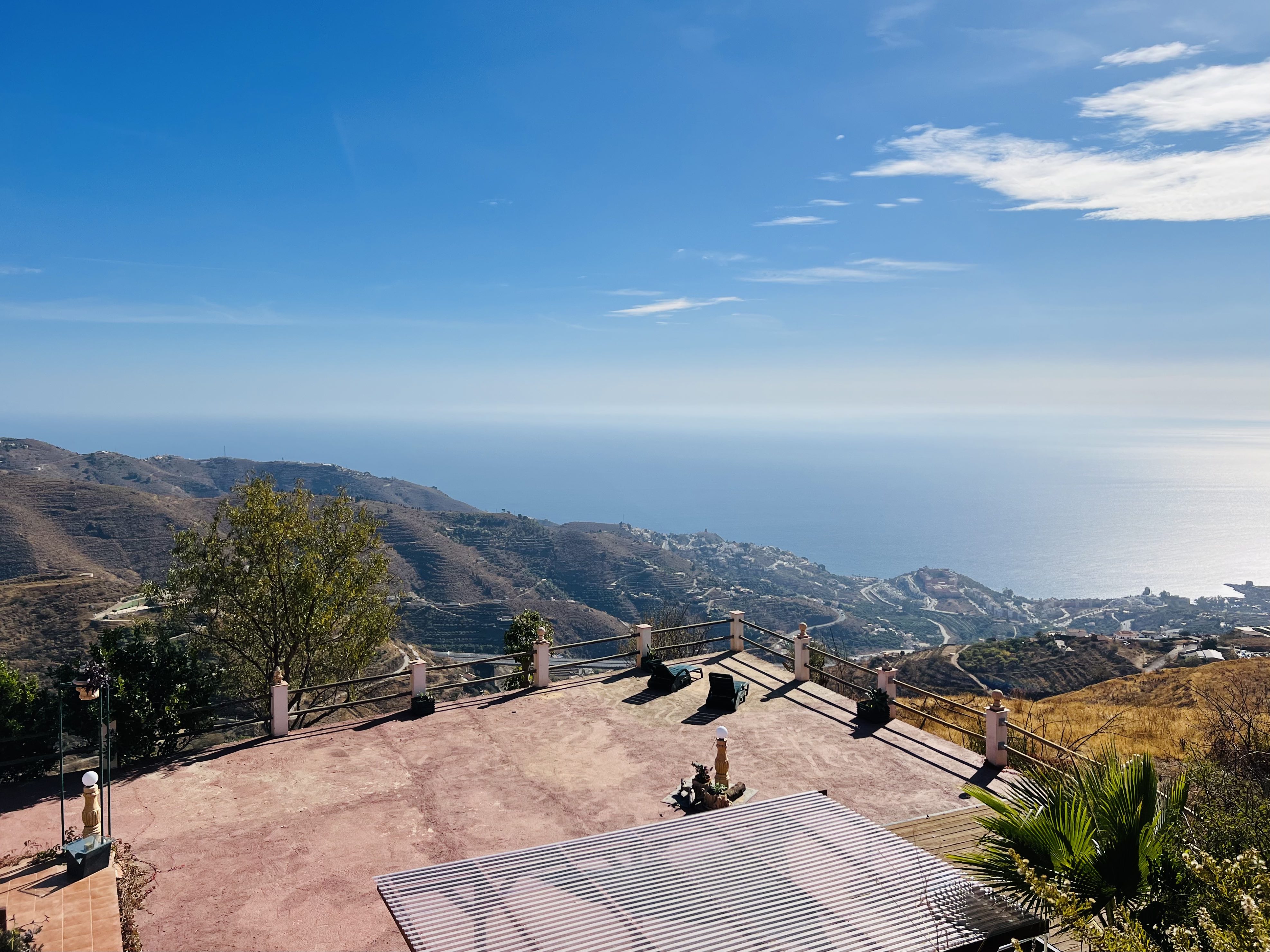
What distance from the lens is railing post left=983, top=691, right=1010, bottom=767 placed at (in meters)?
11.7

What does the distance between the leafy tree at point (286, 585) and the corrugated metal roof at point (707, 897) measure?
1144 centimetres

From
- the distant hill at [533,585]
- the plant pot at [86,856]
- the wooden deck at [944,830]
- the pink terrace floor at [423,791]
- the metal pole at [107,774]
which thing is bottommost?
the distant hill at [533,585]

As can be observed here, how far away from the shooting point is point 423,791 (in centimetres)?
1079

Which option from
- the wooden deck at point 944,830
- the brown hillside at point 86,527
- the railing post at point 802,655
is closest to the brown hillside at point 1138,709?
the railing post at point 802,655

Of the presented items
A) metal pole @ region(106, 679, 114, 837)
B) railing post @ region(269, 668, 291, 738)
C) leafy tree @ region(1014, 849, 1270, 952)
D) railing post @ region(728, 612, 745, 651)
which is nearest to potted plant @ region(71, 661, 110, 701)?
metal pole @ region(106, 679, 114, 837)

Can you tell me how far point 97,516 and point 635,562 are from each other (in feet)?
254

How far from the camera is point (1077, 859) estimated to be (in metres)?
5.51

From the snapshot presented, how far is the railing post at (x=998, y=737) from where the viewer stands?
1170 centimetres

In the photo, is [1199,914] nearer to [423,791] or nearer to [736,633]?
[423,791]

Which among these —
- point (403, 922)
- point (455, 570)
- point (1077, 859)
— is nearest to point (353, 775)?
point (403, 922)

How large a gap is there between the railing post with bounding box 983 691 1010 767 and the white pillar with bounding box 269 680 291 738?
1179 centimetres

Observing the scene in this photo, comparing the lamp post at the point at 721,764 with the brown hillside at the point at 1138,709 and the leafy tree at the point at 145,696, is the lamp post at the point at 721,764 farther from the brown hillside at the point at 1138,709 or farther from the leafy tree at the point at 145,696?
the leafy tree at the point at 145,696

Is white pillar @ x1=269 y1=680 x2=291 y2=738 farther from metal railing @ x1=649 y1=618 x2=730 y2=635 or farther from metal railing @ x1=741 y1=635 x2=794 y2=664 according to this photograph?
metal railing @ x1=741 y1=635 x2=794 y2=664

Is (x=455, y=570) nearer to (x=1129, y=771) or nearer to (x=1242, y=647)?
(x=1242, y=647)
